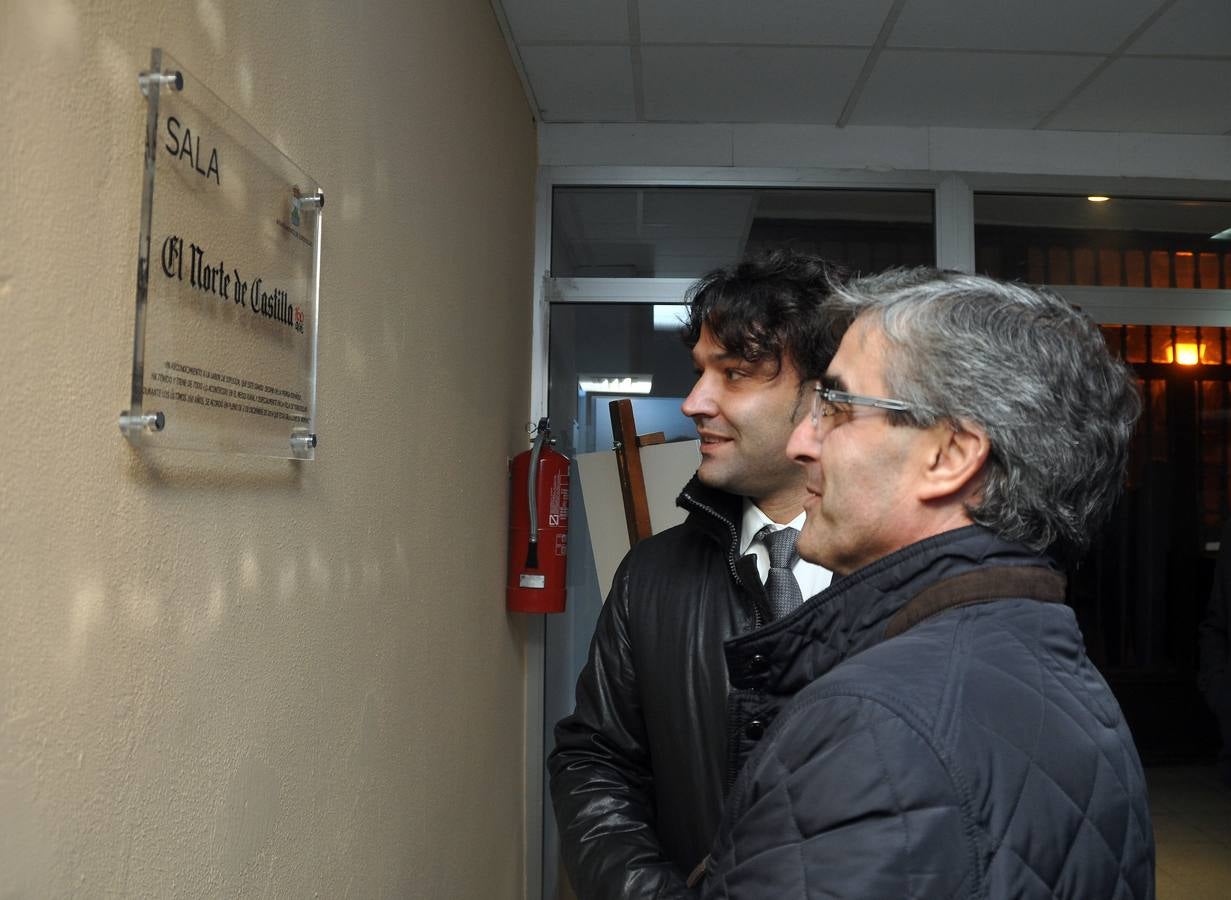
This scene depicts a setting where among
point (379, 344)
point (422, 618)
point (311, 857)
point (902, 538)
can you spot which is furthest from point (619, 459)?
point (902, 538)

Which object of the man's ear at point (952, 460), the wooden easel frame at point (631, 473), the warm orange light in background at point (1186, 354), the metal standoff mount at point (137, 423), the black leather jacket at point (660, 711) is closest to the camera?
the metal standoff mount at point (137, 423)

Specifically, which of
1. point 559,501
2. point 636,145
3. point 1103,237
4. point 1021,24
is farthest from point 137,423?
point 1103,237

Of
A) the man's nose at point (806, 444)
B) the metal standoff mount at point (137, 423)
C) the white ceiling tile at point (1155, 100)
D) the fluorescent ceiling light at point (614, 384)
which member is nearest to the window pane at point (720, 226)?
the fluorescent ceiling light at point (614, 384)

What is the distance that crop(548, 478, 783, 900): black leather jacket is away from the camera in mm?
1490

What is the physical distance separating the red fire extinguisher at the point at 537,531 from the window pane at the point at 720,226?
3.13ft

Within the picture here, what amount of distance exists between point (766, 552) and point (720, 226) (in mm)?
2122

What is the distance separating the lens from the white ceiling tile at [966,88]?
2980 millimetres

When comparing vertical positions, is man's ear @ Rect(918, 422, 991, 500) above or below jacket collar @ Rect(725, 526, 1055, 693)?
above

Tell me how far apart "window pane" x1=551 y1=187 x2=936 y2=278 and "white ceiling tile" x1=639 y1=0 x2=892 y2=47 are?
70cm

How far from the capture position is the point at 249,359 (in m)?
1.05

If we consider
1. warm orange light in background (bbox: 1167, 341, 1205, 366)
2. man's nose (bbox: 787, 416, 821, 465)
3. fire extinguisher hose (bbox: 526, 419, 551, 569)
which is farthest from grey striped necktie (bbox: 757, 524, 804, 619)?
warm orange light in background (bbox: 1167, 341, 1205, 366)

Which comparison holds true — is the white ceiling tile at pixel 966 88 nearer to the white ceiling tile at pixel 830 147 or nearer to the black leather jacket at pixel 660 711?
the white ceiling tile at pixel 830 147

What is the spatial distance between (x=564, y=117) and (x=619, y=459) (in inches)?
54.0

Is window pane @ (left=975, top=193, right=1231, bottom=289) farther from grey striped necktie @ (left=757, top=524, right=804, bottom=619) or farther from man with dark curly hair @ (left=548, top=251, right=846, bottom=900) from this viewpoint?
grey striped necktie @ (left=757, top=524, right=804, bottom=619)
